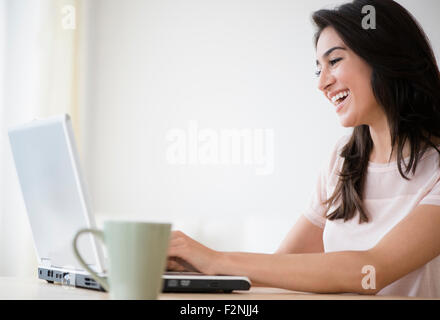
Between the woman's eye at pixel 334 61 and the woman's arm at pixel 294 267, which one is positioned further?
the woman's eye at pixel 334 61

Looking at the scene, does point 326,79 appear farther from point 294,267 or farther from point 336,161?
point 294,267

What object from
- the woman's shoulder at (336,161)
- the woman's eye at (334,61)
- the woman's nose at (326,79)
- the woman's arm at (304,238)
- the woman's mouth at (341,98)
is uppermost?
the woman's eye at (334,61)

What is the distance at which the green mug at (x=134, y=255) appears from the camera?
0.50 metres

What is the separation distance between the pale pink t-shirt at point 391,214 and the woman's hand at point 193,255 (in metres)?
0.54

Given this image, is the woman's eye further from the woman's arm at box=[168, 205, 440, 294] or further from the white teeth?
the woman's arm at box=[168, 205, 440, 294]

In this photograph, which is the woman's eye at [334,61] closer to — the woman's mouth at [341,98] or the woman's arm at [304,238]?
the woman's mouth at [341,98]

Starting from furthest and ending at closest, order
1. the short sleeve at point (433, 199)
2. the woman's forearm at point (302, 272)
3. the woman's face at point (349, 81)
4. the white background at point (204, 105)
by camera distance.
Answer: the white background at point (204, 105) → the woman's face at point (349, 81) → the short sleeve at point (433, 199) → the woman's forearm at point (302, 272)

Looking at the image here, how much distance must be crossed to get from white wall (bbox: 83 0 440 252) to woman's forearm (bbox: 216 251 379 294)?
202cm

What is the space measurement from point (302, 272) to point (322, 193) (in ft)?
2.14

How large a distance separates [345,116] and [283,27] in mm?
1785

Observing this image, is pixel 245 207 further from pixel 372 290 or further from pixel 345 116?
pixel 372 290

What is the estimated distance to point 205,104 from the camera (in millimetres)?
3039

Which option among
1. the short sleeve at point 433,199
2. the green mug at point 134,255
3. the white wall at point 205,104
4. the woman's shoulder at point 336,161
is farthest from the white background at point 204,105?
the green mug at point 134,255
